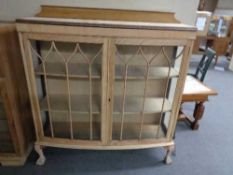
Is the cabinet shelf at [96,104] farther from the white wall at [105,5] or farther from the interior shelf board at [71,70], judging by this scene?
the white wall at [105,5]

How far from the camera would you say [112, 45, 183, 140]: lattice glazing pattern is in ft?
5.16

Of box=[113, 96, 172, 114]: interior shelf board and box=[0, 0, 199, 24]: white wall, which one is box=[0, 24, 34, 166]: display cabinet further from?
box=[113, 96, 172, 114]: interior shelf board

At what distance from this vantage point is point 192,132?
240 cm

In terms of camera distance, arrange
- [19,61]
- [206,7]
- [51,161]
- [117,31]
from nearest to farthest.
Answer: [117,31], [19,61], [51,161], [206,7]

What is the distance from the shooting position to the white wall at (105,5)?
5.24ft

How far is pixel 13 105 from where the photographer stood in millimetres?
1595

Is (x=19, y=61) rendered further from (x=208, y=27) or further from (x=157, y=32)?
(x=208, y=27)

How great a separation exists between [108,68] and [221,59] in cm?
520

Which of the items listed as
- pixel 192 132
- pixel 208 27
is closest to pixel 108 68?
pixel 192 132

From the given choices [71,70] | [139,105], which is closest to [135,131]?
[139,105]

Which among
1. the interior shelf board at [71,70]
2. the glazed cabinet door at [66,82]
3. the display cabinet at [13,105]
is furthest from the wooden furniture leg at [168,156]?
the display cabinet at [13,105]

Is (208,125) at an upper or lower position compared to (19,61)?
lower

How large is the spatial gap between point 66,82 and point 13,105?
0.47m

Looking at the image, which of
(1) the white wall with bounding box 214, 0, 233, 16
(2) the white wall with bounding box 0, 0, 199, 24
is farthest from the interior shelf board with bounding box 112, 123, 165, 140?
(1) the white wall with bounding box 214, 0, 233, 16
